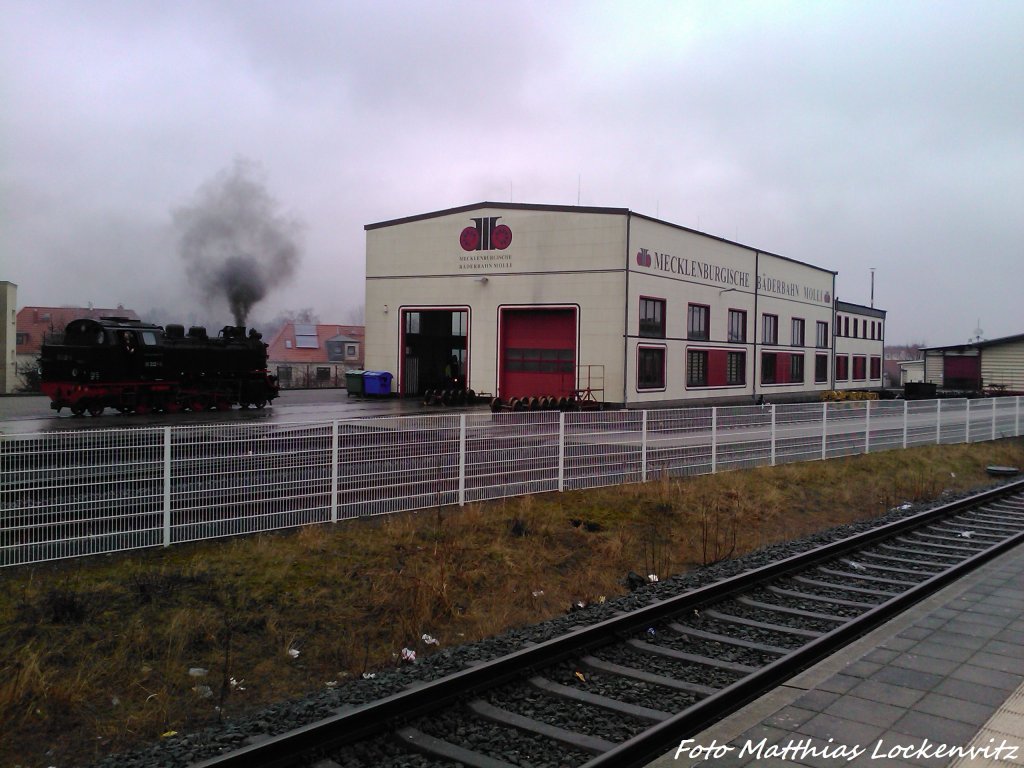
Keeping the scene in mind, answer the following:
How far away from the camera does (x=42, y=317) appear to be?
2379 inches

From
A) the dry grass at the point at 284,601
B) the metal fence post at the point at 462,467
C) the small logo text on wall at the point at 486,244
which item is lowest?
the dry grass at the point at 284,601

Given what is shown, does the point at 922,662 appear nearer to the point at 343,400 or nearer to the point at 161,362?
the point at 161,362

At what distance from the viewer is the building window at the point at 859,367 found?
58.5m

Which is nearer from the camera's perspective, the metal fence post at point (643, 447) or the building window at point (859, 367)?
the metal fence post at point (643, 447)

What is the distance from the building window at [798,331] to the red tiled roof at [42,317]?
1702 inches

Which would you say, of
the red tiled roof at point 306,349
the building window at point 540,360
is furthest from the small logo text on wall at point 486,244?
the red tiled roof at point 306,349

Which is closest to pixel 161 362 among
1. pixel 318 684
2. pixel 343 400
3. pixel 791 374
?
pixel 343 400

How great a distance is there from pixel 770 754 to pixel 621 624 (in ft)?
8.09

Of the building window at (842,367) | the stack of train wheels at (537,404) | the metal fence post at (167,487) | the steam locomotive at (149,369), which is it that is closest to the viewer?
the metal fence post at (167,487)

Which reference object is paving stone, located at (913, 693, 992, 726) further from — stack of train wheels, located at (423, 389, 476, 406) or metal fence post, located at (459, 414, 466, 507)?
stack of train wheels, located at (423, 389, 476, 406)

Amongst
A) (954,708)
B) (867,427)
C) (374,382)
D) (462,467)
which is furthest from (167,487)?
(374,382)

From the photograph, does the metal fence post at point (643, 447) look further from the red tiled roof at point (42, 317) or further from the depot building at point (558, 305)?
the red tiled roof at point (42, 317)

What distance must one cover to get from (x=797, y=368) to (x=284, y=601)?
147 ft

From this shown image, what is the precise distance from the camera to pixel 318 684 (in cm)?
638
